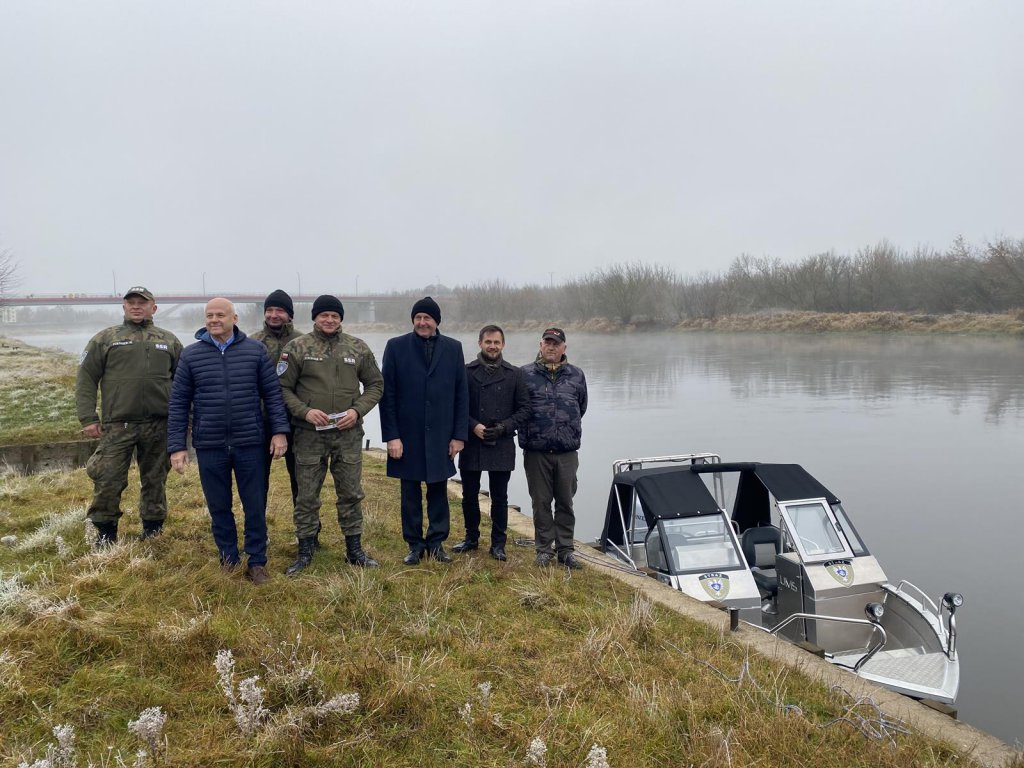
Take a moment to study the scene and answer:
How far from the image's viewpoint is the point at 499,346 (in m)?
5.44

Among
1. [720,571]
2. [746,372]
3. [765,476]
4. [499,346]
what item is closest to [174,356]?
[499,346]

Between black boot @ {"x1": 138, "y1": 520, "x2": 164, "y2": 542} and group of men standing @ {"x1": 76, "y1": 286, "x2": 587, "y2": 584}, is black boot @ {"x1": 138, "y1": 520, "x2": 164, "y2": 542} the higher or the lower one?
the lower one

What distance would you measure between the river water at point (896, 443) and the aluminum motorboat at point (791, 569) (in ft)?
2.14

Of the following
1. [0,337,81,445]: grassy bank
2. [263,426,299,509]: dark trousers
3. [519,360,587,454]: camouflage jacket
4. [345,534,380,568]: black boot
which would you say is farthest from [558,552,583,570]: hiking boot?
[0,337,81,445]: grassy bank

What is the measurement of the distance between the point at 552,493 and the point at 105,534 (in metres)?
3.30

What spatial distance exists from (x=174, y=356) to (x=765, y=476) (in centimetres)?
553

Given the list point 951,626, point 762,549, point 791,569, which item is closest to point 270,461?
point 791,569

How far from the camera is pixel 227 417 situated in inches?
168

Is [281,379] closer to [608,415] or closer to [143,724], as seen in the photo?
[143,724]

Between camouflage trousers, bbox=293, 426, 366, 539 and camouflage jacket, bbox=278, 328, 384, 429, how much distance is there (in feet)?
0.46

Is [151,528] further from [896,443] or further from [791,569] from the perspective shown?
[896,443]

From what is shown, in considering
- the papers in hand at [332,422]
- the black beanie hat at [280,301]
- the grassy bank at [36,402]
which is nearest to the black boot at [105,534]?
the papers in hand at [332,422]

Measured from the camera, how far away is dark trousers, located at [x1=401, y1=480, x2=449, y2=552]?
5199 millimetres

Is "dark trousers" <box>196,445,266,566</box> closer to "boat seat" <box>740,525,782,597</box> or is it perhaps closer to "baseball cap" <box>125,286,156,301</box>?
"baseball cap" <box>125,286,156,301</box>
